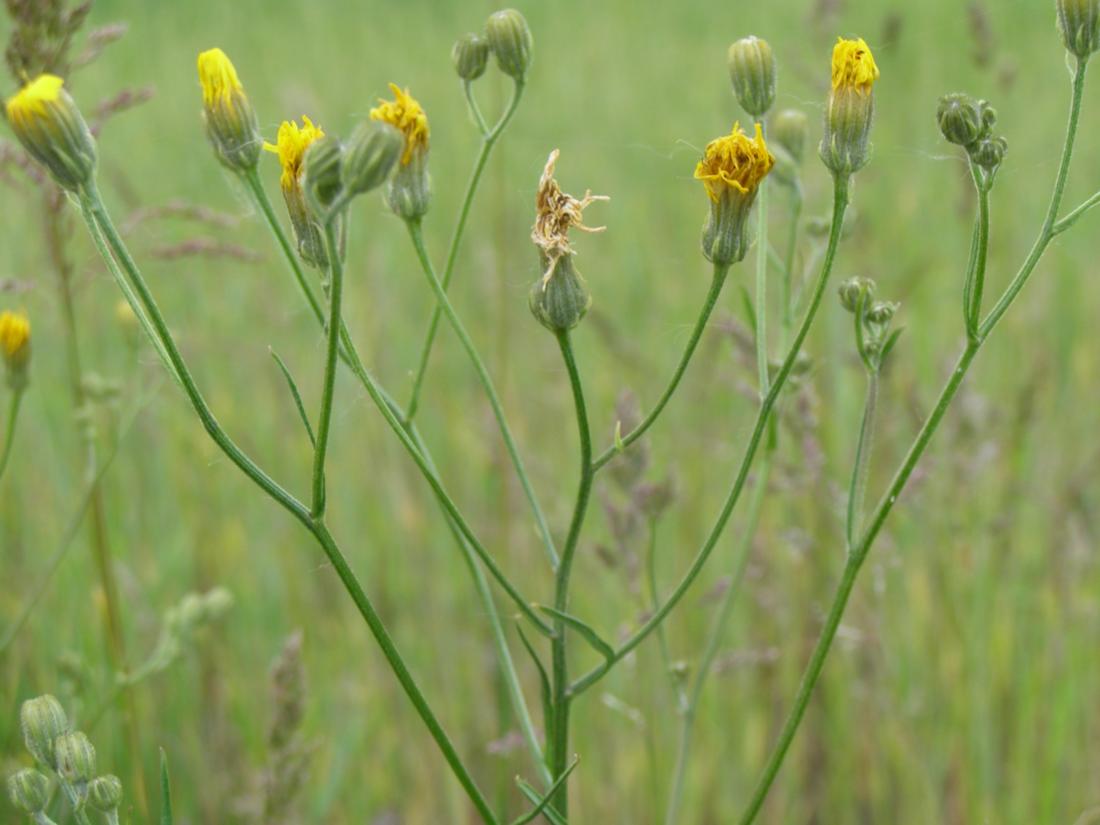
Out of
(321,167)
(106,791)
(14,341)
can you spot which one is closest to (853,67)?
(321,167)

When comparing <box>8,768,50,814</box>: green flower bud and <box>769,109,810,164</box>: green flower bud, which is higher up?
<box>769,109,810,164</box>: green flower bud

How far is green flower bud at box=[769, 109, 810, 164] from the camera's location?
1835 millimetres

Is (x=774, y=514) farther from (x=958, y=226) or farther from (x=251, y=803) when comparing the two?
(x=958, y=226)

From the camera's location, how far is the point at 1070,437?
3.33 meters

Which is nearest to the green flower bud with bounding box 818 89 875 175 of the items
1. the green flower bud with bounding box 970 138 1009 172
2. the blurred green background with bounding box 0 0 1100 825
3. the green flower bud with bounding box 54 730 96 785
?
the green flower bud with bounding box 970 138 1009 172

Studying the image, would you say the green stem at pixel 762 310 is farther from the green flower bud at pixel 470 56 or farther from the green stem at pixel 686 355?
the green flower bud at pixel 470 56

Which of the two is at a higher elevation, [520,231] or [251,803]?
[520,231]

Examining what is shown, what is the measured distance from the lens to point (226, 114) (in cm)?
134

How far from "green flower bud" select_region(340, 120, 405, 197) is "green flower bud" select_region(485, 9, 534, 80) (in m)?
0.52

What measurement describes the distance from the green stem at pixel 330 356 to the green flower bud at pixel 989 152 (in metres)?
0.70

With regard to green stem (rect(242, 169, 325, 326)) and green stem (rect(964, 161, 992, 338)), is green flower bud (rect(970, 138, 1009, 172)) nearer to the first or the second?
green stem (rect(964, 161, 992, 338))

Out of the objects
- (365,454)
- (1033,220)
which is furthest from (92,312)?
(1033,220)

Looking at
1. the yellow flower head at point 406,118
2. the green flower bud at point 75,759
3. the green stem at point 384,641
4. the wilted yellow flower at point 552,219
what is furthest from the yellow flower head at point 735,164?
the green flower bud at point 75,759

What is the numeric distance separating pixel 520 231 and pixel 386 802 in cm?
288
